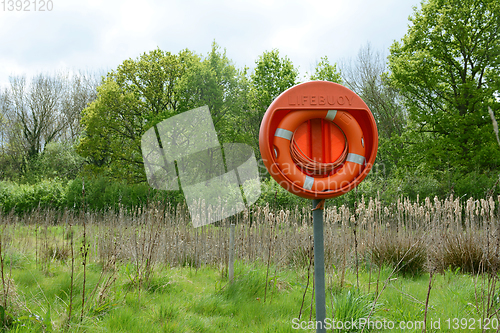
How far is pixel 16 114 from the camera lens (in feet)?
67.2

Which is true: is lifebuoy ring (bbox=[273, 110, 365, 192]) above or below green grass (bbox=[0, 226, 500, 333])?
above

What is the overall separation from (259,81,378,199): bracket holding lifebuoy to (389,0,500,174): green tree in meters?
10.7

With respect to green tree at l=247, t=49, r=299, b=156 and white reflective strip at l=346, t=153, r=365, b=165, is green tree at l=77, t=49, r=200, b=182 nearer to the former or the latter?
green tree at l=247, t=49, r=299, b=156

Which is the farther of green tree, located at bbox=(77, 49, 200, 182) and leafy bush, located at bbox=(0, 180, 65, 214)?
green tree, located at bbox=(77, 49, 200, 182)

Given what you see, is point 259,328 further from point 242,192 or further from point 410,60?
point 410,60

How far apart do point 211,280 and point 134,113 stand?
1443 centimetres

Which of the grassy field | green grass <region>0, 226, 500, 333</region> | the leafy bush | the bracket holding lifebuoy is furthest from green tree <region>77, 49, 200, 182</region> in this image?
the bracket holding lifebuoy

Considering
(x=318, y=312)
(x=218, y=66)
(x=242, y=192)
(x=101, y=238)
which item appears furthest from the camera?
(x=218, y=66)

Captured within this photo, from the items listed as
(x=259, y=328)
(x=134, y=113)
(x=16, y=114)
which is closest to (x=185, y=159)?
(x=134, y=113)

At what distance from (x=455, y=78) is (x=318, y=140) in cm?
1307

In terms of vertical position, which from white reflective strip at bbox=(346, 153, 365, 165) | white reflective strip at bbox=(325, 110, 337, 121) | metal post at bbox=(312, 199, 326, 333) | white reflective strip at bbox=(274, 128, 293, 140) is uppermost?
white reflective strip at bbox=(325, 110, 337, 121)

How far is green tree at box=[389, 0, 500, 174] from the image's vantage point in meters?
10.8

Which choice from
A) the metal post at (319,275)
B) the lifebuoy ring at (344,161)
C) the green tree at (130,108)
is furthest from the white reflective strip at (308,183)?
the green tree at (130,108)

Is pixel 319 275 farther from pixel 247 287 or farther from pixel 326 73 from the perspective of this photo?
pixel 326 73
